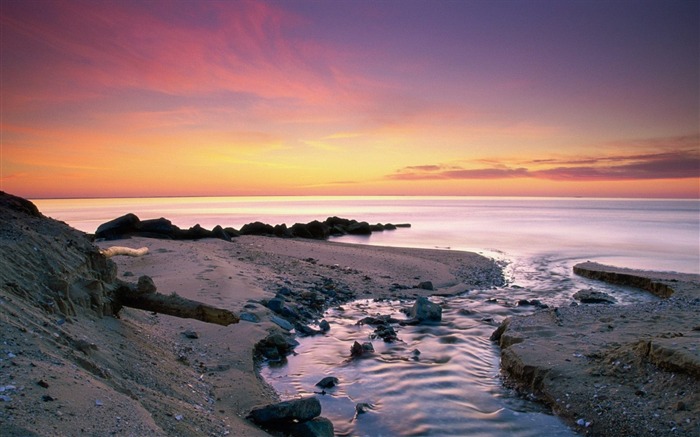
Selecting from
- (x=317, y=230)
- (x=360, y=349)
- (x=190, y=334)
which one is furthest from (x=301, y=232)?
(x=190, y=334)

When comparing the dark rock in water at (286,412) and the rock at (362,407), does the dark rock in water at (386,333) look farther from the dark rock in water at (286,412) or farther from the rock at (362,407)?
the dark rock in water at (286,412)

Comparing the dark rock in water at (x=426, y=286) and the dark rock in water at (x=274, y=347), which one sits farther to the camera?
the dark rock in water at (x=426, y=286)

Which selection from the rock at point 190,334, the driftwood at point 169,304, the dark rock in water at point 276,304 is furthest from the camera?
the dark rock in water at point 276,304

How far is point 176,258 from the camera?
1780cm

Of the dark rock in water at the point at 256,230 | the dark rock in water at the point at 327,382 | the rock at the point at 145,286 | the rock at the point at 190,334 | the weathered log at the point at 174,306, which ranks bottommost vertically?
the dark rock in water at the point at 327,382

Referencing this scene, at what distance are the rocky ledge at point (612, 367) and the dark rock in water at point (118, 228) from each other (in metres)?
22.2

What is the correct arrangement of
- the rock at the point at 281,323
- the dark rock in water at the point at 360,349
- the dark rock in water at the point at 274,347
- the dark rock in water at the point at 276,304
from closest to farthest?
1. the dark rock in water at the point at 274,347
2. the dark rock in water at the point at 360,349
3. the rock at the point at 281,323
4. the dark rock in water at the point at 276,304

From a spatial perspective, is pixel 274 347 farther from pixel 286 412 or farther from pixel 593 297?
pixel 593 297

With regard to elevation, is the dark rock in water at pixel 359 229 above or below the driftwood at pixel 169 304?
below

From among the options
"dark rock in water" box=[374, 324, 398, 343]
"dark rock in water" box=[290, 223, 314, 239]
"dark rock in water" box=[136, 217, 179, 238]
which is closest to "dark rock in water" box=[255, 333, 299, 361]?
"dark rock in water" box=[374, 324, 398, 343]

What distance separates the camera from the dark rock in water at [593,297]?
15820 millimetres

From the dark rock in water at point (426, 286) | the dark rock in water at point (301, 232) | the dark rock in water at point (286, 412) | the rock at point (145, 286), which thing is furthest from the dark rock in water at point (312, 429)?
the dark rock in water at point (301, 232)

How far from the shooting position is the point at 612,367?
7918mm

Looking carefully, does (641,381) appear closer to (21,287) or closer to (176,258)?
(21,287)
